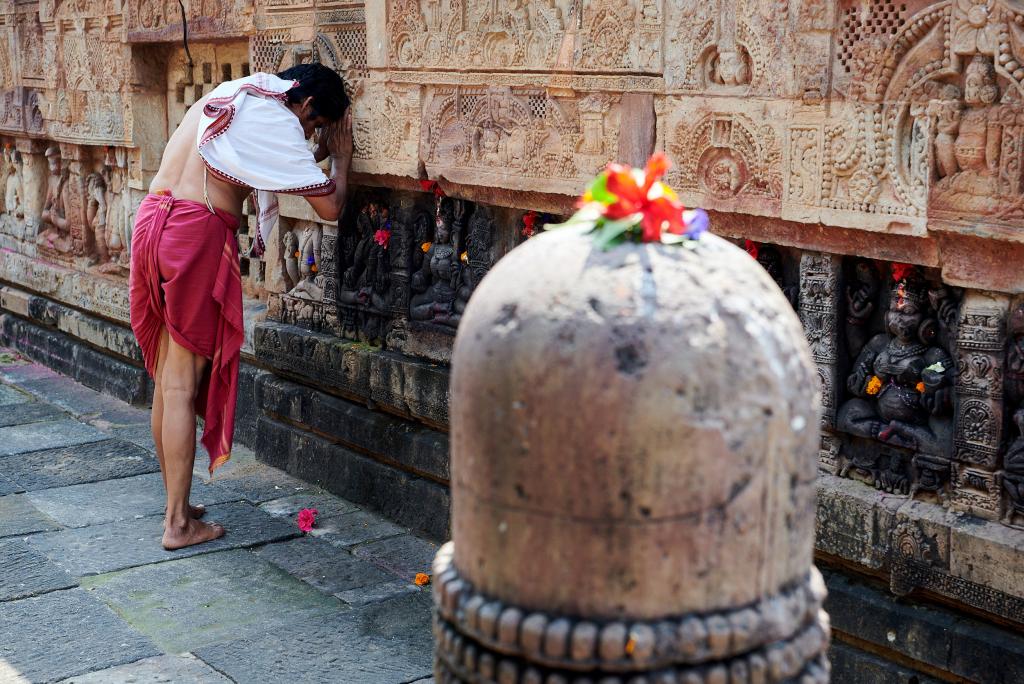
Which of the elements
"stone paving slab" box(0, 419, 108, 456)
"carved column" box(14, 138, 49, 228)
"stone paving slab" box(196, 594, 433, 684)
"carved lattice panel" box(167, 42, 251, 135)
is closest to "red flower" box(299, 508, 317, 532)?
"stone paving slab" box(196, 594, 433, 684)

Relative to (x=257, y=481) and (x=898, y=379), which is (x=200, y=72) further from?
(x=898, y=379)

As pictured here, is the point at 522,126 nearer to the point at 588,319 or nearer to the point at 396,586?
the point at 396,586

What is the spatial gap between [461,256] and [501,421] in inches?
135

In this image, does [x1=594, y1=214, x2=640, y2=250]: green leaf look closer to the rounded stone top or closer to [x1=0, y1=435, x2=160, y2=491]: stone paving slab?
the rounded stone top

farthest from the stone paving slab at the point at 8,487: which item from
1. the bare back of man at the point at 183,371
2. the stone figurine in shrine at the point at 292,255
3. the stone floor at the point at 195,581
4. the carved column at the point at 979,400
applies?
the carved column at the point at 979,400

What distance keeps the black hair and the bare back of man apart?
5 centimetres

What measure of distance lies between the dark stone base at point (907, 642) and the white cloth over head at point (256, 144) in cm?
259

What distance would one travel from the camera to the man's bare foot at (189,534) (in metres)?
5.11

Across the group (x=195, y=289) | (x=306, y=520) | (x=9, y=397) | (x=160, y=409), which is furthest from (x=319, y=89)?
(x=9, y=397)

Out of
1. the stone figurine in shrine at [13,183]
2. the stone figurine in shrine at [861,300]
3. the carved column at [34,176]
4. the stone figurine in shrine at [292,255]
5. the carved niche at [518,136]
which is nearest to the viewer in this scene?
the stone figurine in shrine at [861,300]

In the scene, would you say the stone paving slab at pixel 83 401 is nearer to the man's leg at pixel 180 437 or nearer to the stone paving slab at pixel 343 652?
the man's leg at pixel 180 437

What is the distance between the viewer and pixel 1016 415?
350 centimetres

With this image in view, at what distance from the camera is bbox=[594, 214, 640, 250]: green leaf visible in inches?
80.5

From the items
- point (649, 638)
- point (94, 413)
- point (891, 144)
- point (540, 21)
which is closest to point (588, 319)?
point (649, 638)
